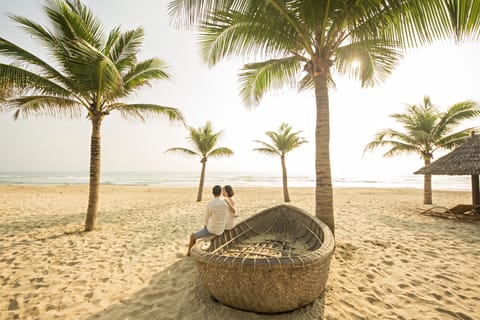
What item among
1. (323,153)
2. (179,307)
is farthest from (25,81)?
(323,153)

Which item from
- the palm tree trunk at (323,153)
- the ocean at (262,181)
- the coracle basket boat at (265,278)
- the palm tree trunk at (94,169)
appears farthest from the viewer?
the ocean at (262,181)

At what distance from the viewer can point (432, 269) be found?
3.76m

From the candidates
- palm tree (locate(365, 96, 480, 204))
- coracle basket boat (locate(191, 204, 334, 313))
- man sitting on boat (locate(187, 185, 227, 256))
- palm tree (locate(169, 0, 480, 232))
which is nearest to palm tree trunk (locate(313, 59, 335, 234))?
palm tree (locate(169, 0, 480, 232))

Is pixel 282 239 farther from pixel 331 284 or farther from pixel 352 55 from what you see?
pixel 352 55

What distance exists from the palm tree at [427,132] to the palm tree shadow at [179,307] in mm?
12091

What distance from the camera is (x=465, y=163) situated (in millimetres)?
8000

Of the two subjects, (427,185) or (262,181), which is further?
(262,181)

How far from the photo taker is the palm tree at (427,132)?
10.4m

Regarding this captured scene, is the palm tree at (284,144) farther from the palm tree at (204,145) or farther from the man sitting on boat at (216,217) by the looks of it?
the man sitting on boat at (216,217)

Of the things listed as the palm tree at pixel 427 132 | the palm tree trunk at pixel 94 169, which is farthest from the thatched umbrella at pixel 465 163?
the palm tree trunk at pixel 94 169

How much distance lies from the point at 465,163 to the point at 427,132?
13.4ft

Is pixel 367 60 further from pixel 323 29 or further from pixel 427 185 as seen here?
pixel 427 185

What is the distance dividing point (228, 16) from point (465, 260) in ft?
22.8

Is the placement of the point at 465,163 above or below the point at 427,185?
above
